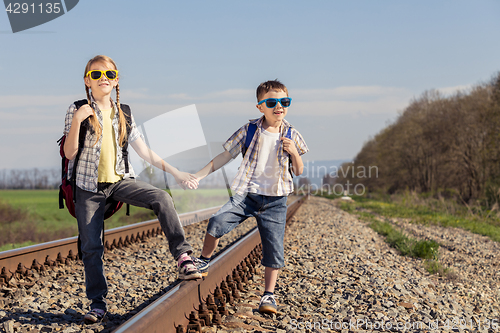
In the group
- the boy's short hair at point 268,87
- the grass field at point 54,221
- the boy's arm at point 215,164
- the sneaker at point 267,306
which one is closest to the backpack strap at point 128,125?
the boy's arm at point 215,164

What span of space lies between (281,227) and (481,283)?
12.5ft

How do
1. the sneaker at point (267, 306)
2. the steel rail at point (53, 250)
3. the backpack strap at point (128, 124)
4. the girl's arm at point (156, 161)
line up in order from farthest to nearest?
the steel rail at point (53, 250) < the sneaker at point (267, 306) < the girl's arm at point (156, 161) < the backpack strap at point (128, 124)

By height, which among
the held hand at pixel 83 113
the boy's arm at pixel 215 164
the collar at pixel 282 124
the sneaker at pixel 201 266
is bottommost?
the sneaker at pixel 201 266

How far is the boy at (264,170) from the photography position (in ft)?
10.9

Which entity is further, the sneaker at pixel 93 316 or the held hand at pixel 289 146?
the held hand at pixel 289 146

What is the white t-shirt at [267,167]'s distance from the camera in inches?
132

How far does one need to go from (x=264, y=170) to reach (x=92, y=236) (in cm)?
136

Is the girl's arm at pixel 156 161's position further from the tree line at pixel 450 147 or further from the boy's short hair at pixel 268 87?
the tree line at pixel 450 147

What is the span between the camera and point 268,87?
338 cm

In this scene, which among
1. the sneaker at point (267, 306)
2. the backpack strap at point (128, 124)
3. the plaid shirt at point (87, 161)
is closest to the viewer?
the plaid shirt at point (87, 161)

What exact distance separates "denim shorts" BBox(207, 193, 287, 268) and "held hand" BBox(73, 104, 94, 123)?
116 cm

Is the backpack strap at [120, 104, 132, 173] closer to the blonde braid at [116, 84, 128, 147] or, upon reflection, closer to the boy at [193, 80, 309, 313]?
the blonde braid at [116, 84, 128, 147]

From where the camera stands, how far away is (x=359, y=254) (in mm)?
6656

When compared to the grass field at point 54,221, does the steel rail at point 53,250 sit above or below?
above
